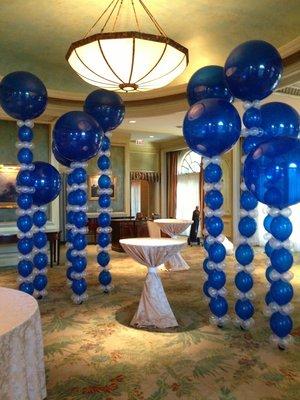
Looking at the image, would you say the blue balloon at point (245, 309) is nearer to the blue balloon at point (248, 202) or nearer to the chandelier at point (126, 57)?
the blue balloon at point (248, 202)

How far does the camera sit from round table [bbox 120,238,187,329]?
156 inches

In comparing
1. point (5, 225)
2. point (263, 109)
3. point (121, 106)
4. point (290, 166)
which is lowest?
point (5, 225)

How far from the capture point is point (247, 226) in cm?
370

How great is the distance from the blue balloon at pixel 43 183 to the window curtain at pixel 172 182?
8.45 m

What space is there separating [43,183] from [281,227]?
297cm

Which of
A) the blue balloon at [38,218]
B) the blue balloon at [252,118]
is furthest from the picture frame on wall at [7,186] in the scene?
the blue balloon at [252,118]

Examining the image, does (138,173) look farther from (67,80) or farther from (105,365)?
(105,365)

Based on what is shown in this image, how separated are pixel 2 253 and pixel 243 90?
5.98 m

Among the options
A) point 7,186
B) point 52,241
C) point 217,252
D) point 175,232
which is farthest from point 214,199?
point 7,186

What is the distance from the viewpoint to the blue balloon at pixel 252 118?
139 inches

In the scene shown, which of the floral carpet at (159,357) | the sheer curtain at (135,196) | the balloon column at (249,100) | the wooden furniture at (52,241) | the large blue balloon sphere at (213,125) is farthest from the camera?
the sheer curtain at (135,196)

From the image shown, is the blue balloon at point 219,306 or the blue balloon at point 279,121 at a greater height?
the blue balloon at point 279,121

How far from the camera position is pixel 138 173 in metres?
13.2

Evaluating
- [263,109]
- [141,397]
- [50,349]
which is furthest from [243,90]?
[50,349]
